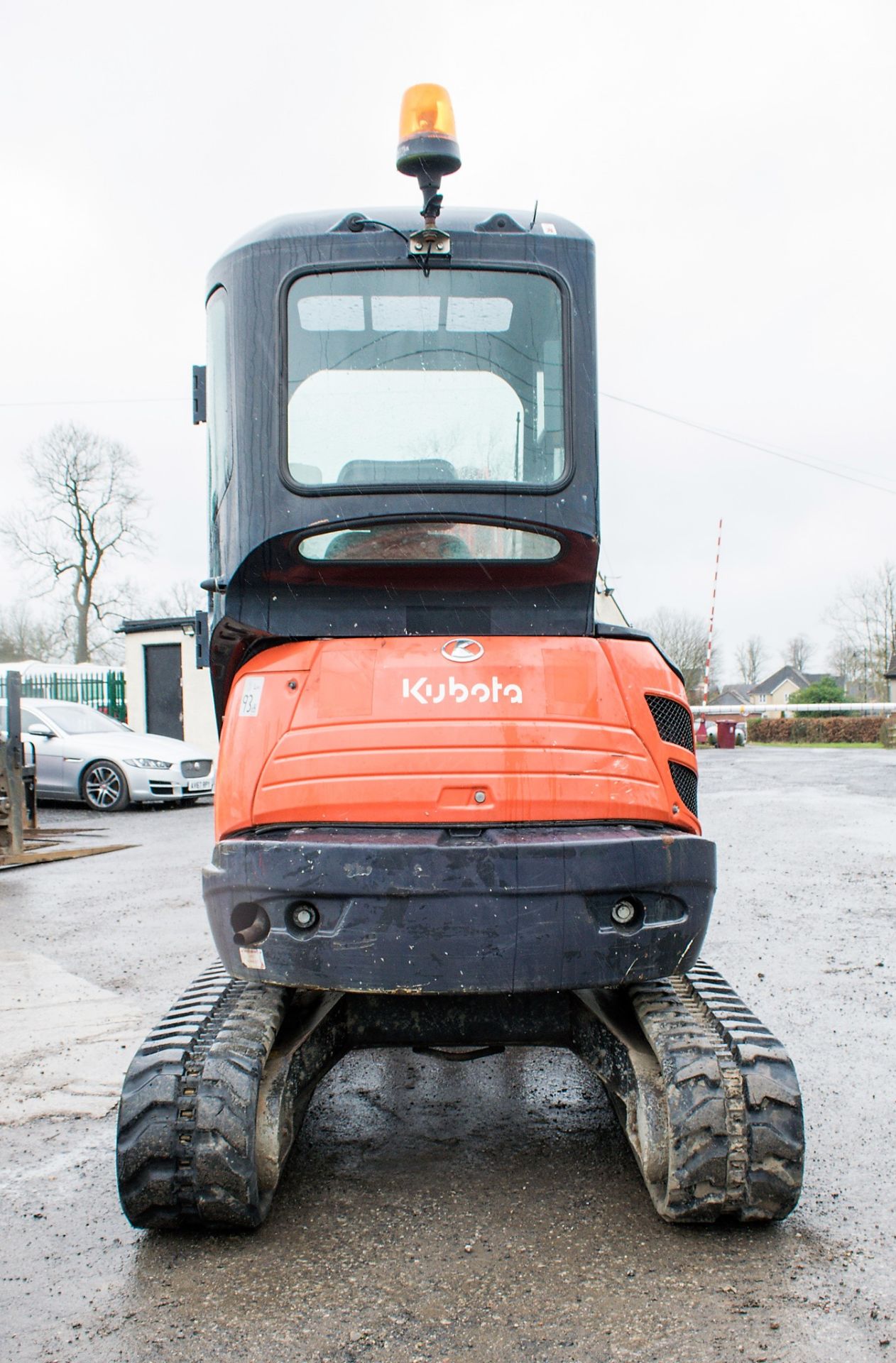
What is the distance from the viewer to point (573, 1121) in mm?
3854

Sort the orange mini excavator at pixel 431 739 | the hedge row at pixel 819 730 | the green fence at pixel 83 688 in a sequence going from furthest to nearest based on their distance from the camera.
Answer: the hedge row at pixel 819 730
the green fence at pixel 83 688
the orange mini excavator at pixel 431 739

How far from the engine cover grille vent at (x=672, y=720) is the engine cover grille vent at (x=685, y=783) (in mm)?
65

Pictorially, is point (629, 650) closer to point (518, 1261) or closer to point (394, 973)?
point (394, 973)

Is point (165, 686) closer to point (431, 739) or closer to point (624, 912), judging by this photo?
point (431, 739)

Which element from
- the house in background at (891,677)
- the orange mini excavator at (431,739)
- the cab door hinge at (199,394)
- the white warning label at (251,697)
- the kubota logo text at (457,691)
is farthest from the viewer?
the house in background at (891,677)

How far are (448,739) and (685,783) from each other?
74cm

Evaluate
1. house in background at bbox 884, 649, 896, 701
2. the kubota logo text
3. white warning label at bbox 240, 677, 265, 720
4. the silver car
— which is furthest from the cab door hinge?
house in background at bbox 884, 649, 896, 701

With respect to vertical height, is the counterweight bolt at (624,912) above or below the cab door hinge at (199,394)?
below

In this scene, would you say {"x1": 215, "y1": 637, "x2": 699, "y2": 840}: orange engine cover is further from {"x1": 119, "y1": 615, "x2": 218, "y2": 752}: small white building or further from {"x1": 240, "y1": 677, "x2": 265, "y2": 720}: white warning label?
{"x1": 119, "y1": 615, "x2": 218, "y2": 752}: small white building

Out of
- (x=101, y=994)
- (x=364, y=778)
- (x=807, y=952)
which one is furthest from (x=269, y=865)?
(x=807, y=952)

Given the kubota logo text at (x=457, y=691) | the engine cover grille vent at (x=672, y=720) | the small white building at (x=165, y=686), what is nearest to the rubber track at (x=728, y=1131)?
the engine cover grille vent at (x=672, y=720)

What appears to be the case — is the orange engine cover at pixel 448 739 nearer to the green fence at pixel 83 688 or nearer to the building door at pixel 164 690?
the building door at pixel 164 690

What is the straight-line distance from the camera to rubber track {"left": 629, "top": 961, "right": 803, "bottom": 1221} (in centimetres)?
290

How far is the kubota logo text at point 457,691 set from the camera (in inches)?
118
